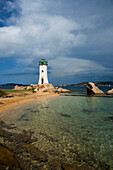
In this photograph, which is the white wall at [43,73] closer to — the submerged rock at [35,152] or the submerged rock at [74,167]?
the submerged rock at [35,152]

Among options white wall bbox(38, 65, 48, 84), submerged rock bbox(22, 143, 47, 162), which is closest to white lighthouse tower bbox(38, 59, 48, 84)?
white wall bbox(38, 65, 48, 84)

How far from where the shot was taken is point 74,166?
3596 mm

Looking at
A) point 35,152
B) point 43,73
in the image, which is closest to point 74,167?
point 35,152

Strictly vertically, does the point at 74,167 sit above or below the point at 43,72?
below

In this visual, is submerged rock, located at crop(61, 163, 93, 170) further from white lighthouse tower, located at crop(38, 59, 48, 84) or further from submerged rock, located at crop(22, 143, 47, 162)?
white lighthouse tower, located at crop(38, 59, 48, 84)

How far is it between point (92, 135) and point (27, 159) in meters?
3.62

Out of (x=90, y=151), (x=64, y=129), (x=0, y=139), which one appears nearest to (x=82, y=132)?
(x=64, y=129)

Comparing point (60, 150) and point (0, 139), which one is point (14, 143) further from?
point (60, 150)

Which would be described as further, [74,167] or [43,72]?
[43,72]

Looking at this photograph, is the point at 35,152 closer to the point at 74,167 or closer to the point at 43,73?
the point at 74,167

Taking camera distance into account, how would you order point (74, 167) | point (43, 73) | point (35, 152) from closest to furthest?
point (74, 167), point (35, 152), point (43, 73)

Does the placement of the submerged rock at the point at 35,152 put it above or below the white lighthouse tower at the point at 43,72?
below

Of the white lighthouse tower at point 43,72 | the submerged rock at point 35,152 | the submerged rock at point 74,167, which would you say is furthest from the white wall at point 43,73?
the submerged rock at point 74,167

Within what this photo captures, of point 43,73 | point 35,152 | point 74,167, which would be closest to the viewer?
point 74,167
